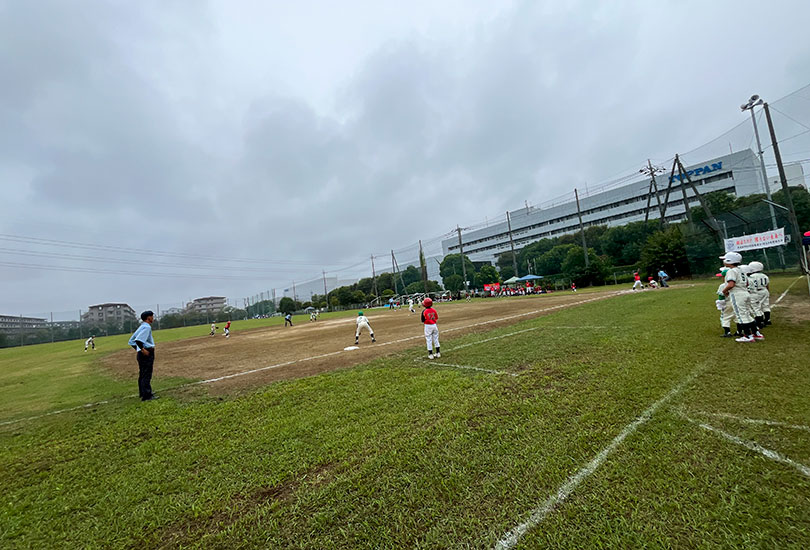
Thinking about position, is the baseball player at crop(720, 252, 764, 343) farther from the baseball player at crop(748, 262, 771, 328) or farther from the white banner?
the white banner

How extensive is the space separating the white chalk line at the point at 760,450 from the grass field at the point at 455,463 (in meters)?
0.02

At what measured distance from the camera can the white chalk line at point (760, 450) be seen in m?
2.57

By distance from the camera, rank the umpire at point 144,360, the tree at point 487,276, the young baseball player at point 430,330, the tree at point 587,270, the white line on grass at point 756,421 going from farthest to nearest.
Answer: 1. the tree at point 487,276
2. the tree at point 587,270
3. the young baseball player at point 430,330
4. the umpire at point 144,360
5. the white line on grass at point 756,421

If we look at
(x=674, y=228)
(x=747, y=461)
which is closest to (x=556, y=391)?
(x=747, y=461)

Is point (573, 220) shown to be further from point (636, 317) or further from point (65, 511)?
point (65, 511)

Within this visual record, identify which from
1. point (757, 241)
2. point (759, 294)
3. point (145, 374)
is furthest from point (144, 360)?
point (757, 241)

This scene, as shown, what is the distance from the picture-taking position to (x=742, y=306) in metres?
6.63

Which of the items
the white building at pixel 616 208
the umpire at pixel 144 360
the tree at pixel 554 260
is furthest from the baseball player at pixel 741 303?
the tree at pixel 554 260

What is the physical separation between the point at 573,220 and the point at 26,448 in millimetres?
94437

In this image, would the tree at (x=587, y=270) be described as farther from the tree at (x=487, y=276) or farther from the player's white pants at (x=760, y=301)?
the player's white pants at (x=760, y=301)

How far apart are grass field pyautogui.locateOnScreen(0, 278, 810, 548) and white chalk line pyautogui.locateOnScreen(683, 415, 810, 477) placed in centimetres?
2

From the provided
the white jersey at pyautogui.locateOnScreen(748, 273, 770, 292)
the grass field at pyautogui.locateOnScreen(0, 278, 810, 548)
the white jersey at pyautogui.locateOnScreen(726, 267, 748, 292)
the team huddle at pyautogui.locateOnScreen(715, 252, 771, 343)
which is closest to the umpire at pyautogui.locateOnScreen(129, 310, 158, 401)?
the grass field at pyautogui.locateOnScreen(0, 278, 810, 548)

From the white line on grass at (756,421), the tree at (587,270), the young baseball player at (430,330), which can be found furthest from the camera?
the tree at (587,270)

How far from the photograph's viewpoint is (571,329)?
10.0 meters
